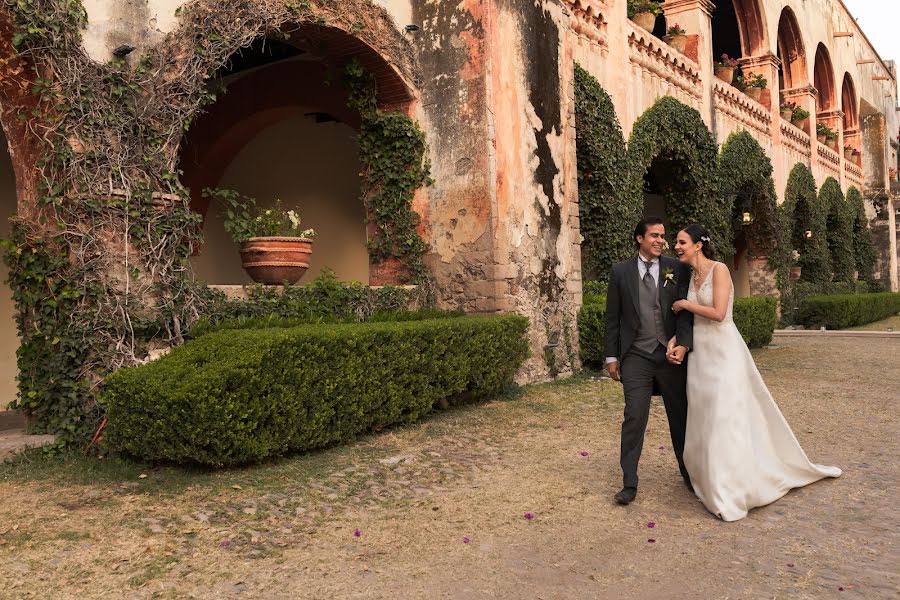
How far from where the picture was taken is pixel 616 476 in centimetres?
479

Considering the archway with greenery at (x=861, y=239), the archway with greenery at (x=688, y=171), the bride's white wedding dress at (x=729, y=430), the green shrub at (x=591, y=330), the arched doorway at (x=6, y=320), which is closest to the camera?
the bride's white wedding dress at (x=729, y=430)

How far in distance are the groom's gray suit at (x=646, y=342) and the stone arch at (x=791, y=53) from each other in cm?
1723

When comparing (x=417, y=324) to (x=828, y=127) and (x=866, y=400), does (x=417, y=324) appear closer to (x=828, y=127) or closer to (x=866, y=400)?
(x=866, y=400)

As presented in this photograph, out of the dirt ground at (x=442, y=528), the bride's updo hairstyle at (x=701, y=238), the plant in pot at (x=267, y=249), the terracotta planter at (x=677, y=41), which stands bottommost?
the dirt ground at (x=442, y=528)

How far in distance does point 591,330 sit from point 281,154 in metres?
5.67

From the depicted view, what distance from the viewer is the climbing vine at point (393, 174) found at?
8.15 m

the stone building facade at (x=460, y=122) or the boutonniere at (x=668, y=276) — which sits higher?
the stone building facade at (x=460, y=122)

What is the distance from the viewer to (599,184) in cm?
1034

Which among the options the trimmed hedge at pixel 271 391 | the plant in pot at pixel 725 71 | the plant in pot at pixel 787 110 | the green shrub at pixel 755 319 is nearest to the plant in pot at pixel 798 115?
the plant in pot at pixel 787 110

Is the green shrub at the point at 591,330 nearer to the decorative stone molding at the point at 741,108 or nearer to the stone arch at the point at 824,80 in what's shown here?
the decorative stone molding at the point at 741,108

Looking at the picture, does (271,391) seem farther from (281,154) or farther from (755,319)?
(755,319)

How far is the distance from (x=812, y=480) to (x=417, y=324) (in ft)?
10.7

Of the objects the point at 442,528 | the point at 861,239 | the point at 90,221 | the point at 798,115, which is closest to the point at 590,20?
the point at 90,221

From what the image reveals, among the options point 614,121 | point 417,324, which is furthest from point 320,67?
point 417,324
